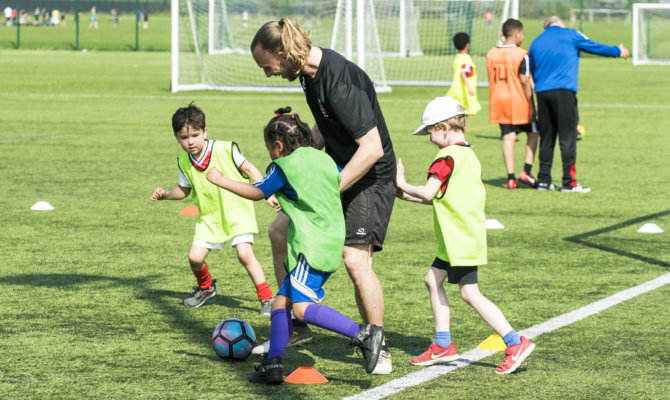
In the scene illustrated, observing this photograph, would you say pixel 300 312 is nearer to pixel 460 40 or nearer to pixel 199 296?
pixel 199 296

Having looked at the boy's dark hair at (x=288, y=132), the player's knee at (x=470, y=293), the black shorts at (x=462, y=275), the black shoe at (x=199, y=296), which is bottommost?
the black shoe at (x=199, y=296)

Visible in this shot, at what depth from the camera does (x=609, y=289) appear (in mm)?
7227

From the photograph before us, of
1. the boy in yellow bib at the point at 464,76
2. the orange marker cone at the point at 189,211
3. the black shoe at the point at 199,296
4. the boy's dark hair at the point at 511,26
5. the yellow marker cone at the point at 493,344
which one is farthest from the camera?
the boy in yellow bib at the point at 464,76

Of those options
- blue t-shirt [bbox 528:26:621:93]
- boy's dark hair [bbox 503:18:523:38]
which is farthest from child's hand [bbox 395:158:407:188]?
boy's dark hair [bbox 503:18:523:38]

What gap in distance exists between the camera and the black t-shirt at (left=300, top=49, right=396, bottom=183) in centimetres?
501

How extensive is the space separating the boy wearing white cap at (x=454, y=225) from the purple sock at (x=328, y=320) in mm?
582

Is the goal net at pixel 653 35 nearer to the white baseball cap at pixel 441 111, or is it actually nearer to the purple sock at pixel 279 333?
the white baseball cap at pixel 441 111

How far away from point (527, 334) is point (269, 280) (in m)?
2.31

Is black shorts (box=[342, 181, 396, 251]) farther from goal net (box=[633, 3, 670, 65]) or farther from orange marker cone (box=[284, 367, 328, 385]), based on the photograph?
goal net (box=[633, 3, 670, 65])

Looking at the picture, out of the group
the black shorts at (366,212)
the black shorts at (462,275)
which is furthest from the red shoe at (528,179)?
the black shorts at (366,212)

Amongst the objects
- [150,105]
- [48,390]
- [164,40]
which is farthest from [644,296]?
[164,40]

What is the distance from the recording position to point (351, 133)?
5.04 m

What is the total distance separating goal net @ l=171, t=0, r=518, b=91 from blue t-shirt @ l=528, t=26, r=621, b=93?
46.6 ft

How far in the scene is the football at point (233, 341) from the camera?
5.55 meters
